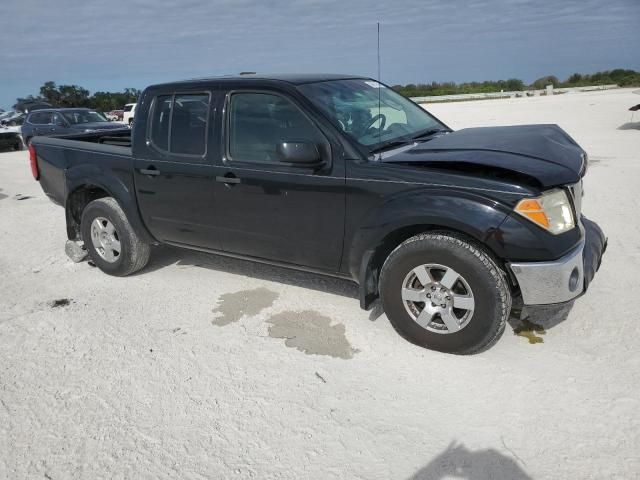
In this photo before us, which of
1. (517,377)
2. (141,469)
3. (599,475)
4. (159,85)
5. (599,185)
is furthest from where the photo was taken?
(599,185)

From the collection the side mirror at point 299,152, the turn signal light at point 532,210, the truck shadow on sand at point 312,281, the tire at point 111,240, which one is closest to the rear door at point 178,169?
the tire at point 111,240

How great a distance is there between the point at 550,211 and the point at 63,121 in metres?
16.2

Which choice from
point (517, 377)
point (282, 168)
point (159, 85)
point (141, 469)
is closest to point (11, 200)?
point (159, 85)

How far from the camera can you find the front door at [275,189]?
12.0 feet

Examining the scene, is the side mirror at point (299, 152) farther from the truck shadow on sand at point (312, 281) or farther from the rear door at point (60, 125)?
the rear door at point (60, 125)

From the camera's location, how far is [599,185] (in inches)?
309

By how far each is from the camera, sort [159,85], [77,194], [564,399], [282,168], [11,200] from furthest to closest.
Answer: [11,200] → [77,194] → [159,85] → [282,168] → [564,399]

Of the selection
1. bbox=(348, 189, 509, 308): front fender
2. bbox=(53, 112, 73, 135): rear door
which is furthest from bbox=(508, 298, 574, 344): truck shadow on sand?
bbox=(53, 112, 73, 135): rear door

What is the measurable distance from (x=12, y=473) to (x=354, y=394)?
183 cm

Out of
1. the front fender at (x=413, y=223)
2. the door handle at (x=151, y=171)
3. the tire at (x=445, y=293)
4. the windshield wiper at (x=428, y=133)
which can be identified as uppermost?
the windshield wiper at (x=428, y=133)

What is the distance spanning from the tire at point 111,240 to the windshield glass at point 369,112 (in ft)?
7.47

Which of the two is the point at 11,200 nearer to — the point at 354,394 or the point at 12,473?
the point at 12,473

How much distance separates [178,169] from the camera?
14.1ft

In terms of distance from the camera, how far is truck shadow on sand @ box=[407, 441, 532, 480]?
2.42 m
